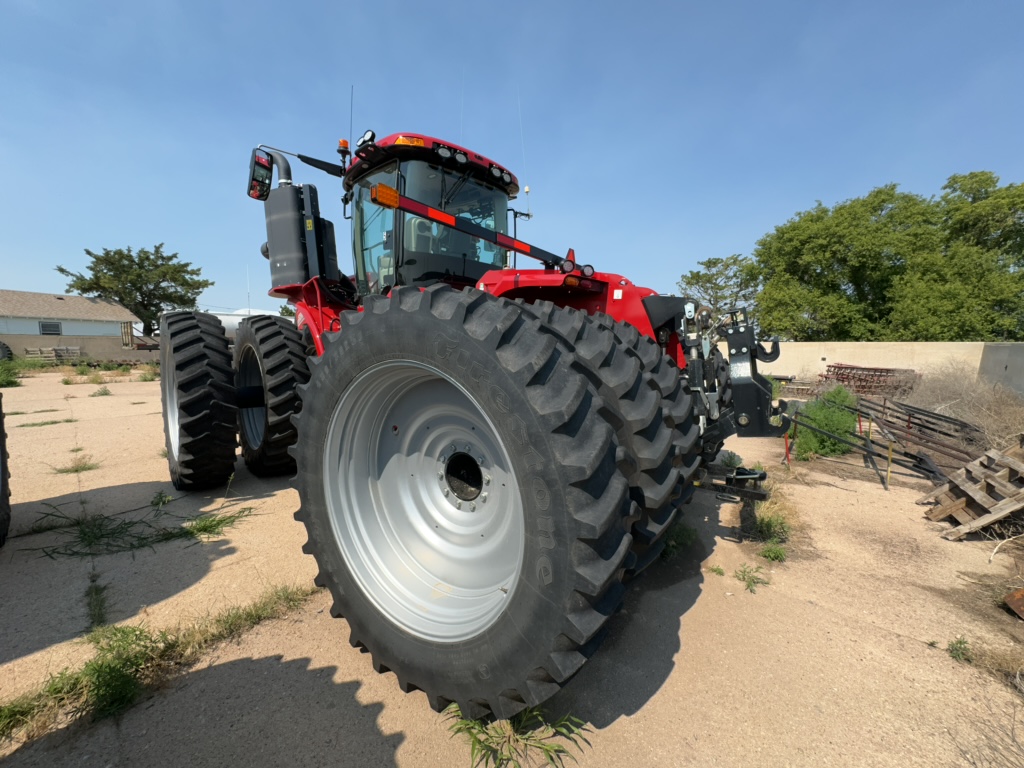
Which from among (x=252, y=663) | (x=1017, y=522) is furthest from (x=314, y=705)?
(x=1017, y=522)

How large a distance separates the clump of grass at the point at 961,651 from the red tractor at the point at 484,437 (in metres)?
1.25

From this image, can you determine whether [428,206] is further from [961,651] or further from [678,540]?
[961,651]

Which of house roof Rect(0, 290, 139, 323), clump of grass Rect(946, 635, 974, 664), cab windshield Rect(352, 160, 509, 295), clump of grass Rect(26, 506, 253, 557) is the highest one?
house roof Rect(0, 290, 139, 323)

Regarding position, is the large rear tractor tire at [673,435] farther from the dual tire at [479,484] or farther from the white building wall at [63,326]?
the white building wall at [63,326]

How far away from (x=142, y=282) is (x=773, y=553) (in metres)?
41.8

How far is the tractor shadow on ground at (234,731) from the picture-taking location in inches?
60.5

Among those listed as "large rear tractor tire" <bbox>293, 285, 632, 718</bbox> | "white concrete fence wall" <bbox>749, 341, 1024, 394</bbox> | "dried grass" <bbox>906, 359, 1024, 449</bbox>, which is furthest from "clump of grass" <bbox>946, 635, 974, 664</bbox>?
"white concrete fence wall" <bbox>749, 341, 1024, 394</bbox>

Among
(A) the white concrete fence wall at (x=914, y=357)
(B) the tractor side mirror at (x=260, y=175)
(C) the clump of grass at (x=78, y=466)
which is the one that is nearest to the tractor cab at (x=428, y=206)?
(B) the tractor side mirror at (x=260, y=175)

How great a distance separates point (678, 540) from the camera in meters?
3.20

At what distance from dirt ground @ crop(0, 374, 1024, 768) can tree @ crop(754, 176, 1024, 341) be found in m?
22.0

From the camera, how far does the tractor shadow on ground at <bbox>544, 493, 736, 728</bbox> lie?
6.00 feet

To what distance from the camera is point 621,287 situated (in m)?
3.00

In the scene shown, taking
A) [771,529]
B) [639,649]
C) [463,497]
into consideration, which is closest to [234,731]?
[463,497]

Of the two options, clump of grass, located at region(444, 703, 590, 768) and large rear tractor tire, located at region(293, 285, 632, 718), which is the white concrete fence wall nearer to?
large rear tractor tire, located at region(293, 285, 632, 718)
